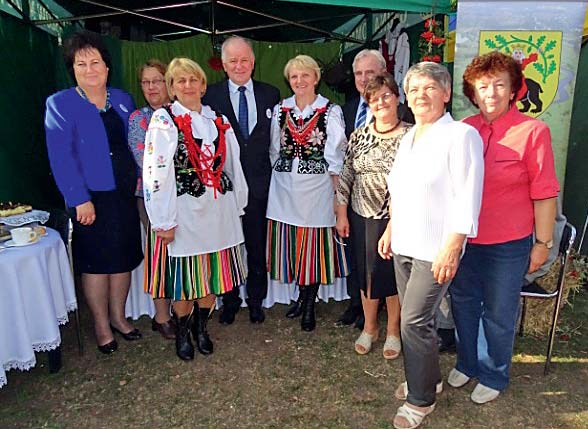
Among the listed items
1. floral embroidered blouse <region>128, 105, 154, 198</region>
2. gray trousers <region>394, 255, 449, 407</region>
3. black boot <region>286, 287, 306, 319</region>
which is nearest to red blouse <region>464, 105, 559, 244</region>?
gray trousers <region>394, 255, 449, 407</region>

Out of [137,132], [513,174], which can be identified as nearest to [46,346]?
[137,132]

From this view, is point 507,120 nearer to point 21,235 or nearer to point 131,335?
point 21,235

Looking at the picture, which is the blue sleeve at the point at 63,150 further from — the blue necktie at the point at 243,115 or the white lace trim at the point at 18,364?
the blue necktie at the point at 243,115

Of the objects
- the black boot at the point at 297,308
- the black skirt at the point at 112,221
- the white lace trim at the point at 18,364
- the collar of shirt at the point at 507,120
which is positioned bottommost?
the black boot at the point at 297,308

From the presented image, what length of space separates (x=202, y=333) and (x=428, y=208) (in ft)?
5.20

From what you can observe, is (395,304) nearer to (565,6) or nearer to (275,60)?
(565,6)

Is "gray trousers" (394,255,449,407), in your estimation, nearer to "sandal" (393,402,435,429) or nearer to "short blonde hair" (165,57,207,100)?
"sandal" (393,402,435,429)

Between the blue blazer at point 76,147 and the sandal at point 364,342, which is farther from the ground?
the blue blazer at point 76,147

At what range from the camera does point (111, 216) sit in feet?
8.59

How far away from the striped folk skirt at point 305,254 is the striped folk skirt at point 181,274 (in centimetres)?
55

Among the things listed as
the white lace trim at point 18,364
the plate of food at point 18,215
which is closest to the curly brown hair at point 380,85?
the plate of food at point 18,215

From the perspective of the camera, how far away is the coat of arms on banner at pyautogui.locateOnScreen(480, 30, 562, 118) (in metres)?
2.65

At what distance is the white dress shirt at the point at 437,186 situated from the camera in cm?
170

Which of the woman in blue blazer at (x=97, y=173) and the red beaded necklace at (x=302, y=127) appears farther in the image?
the red beaded necklace at (x=302, y=127)
